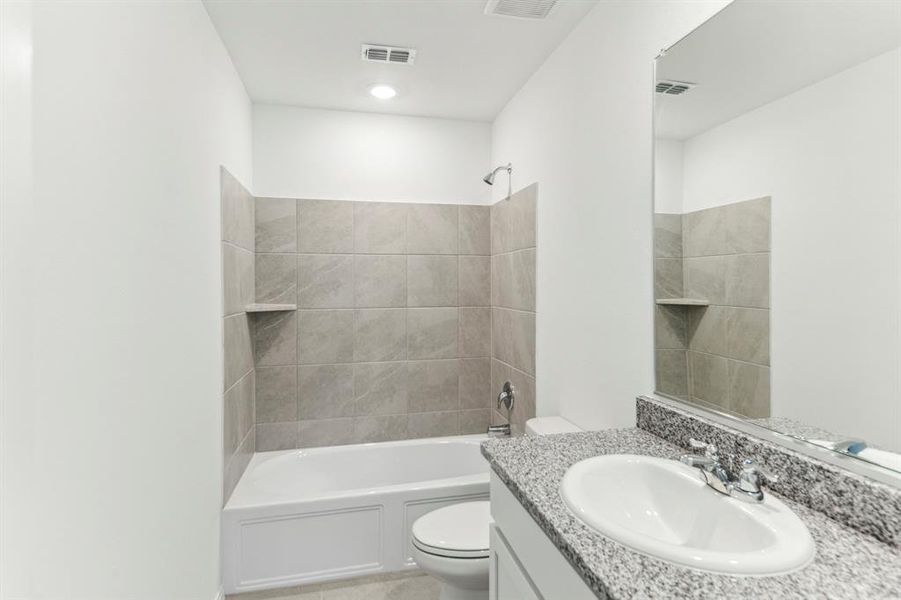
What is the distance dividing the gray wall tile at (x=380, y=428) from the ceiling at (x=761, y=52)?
232 centimetres

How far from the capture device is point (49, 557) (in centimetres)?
87

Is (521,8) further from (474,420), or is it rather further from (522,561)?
(474,420)

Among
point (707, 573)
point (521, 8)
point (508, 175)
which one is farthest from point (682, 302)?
point (508, 175)

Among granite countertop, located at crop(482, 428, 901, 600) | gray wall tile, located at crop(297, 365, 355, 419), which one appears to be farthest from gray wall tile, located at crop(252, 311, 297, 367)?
granite countertop, located at crop(482, 428, 901, 600)

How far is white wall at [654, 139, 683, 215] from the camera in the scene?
54.9 inches

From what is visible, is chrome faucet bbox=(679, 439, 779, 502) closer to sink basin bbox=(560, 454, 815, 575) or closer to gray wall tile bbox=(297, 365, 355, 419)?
sink basin bbox=(560, 454, 815, 575)

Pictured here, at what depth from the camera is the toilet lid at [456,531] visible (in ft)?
5.56

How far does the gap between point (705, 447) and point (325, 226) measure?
7.93 feet

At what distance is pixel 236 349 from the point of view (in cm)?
232

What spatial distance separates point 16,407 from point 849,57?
67.9 inches

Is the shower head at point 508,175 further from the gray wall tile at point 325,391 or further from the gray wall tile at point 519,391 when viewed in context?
the gray wall tile at point 325,391

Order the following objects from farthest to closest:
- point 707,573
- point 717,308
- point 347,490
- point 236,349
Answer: point 347,490 → point 236,349 → point 717,308 → point 707,573

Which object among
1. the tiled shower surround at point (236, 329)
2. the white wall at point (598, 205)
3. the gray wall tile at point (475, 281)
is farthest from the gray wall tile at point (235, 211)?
the white wall at point (598, 205)

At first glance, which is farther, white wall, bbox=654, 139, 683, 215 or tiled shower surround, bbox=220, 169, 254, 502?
tiled shower surround, bbox=220, 169, 254, 502
